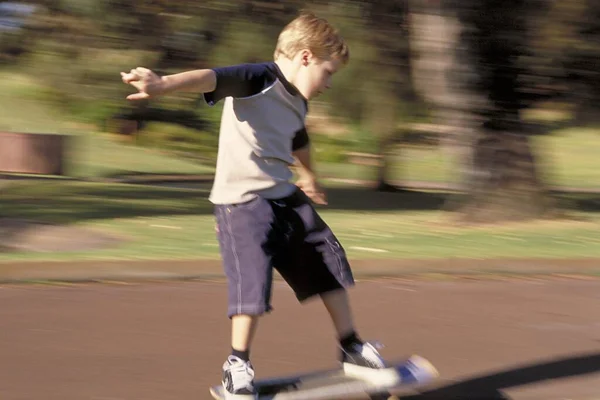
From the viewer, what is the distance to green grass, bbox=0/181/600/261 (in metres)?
8.88

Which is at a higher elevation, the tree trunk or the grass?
the tree trunk

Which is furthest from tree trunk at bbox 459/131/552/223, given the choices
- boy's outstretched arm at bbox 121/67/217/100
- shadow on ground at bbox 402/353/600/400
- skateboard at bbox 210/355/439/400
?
boy's outstretched arm at bbox 121/67/217/100

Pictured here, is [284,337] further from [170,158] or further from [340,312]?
[170,158]

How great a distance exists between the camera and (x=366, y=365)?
4555 mm

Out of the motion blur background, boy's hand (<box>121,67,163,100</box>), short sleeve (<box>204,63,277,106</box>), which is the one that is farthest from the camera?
the motion blur background

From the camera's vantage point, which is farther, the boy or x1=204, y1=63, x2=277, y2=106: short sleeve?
the boy

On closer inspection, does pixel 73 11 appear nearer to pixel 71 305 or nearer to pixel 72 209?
pixel 72 209

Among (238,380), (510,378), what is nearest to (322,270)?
(238,380)

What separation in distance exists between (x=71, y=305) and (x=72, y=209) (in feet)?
19.4

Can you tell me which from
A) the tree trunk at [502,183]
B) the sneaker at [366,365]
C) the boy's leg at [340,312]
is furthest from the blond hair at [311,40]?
the tree trunk at [502,183]

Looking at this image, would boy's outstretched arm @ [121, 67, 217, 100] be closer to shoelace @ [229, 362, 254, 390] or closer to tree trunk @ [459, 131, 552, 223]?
shoelace @ [229, 362, 254, 390]

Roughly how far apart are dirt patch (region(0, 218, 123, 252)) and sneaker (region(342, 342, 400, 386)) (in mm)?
4474

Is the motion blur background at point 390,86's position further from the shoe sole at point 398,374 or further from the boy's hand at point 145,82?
the boy's hand at point 145,82

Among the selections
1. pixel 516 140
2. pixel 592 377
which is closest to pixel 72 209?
pixel 516 140
